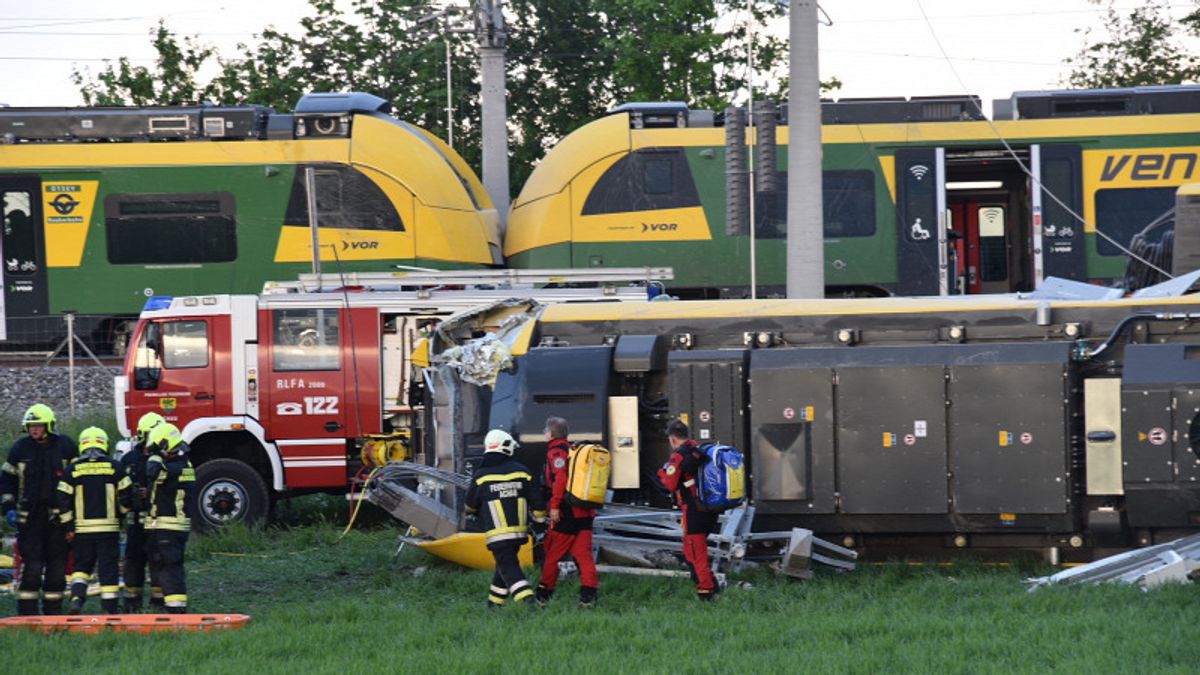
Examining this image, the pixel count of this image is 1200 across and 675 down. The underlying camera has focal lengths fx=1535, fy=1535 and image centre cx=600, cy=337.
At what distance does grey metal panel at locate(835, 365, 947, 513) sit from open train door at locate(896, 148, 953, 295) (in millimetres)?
10882

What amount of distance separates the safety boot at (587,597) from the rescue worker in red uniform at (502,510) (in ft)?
1.27

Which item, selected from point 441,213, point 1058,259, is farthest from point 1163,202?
point 441,213

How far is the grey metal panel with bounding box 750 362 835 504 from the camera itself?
505 inches

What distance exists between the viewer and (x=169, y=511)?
1205 cm

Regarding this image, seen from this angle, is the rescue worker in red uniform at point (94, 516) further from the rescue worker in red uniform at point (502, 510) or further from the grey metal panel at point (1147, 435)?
the grey metal panel at point (1147, 435)

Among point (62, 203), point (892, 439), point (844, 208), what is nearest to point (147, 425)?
point (892, 439)

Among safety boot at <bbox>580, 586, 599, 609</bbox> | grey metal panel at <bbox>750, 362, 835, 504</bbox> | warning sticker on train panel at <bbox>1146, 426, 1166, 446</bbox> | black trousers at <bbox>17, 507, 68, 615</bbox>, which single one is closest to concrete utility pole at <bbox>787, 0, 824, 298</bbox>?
grey metal panel at <bbox>750, 362, 835, 504</bbox>

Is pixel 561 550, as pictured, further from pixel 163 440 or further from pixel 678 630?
pixel 163 440

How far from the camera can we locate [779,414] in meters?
12.9

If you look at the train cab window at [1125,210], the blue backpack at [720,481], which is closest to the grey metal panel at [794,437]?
the blue backpack at [720,481]

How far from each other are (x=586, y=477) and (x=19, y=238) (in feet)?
49.2

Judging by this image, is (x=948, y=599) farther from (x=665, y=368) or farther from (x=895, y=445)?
(x=665, y=368)

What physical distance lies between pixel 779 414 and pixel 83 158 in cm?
1421

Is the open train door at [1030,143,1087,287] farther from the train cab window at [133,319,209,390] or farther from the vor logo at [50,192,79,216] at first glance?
the vor logo at [50,192,79,216]
